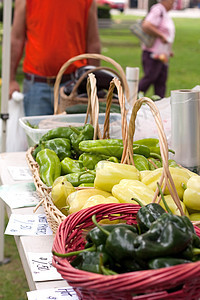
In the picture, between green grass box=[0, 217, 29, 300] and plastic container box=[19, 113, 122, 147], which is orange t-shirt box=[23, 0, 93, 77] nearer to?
plastic container box=[19, 113, 122, 147]

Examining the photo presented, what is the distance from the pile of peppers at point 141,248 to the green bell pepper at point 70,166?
0.75m

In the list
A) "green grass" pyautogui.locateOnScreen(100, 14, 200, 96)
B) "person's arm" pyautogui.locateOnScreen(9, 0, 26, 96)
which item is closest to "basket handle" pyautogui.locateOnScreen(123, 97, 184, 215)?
"person's arm" pyautogui.locateOnScreen(9, 0, 26, 96)

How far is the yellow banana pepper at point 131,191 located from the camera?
1409mm

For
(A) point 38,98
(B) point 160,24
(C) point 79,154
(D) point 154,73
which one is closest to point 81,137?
(C) point 79,154

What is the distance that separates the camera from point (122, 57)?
10914 millimetres

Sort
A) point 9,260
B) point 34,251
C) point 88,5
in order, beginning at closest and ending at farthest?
point 34,251
point 9,260
point 88,5

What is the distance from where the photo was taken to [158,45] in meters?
5.99

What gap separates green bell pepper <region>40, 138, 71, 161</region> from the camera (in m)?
2.00

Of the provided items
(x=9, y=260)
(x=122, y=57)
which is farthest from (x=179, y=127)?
(x=122, y=57)

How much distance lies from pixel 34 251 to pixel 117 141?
22.9 inches

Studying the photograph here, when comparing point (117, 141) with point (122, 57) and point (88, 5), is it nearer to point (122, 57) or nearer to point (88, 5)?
point (88, 5)

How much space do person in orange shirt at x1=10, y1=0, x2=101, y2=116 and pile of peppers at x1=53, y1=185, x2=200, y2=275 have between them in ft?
8.37

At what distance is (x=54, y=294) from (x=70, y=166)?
694 millimetres

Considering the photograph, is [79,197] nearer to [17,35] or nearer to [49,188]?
[49,188]
